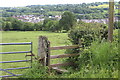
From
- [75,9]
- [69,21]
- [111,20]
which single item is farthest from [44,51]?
[69,21]

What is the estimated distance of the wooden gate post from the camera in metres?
5.30

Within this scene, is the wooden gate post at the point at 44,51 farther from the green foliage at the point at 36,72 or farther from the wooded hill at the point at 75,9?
the wooded hill at the point at 75,9

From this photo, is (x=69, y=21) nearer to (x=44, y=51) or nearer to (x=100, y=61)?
(x=44, y=51)

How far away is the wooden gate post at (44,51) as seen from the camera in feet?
17.4

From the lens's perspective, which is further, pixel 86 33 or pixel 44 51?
pixel 86 33

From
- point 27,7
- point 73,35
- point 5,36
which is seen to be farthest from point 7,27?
point 73,35

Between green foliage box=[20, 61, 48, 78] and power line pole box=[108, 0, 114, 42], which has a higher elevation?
power line pole box=[108, 0, 114, 42]

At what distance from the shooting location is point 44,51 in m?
5.32

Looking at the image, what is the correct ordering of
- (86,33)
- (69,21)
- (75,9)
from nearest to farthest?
(86,33) < (75,9) < (69,21)

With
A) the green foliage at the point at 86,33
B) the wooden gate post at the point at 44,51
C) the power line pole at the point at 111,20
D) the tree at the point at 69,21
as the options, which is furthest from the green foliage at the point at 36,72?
the tree at the point at 69,21

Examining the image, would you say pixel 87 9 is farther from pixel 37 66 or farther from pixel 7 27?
pixel 7 27

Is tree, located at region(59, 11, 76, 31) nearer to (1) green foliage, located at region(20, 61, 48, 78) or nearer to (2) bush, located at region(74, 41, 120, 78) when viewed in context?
(2) bush, located at region(74, 41, 120, 78)

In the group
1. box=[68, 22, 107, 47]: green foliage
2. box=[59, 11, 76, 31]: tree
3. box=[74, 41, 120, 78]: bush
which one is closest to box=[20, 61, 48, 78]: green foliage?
box=[74, 41, 120, 78]: bush

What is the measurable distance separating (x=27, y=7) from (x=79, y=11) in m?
4.63
